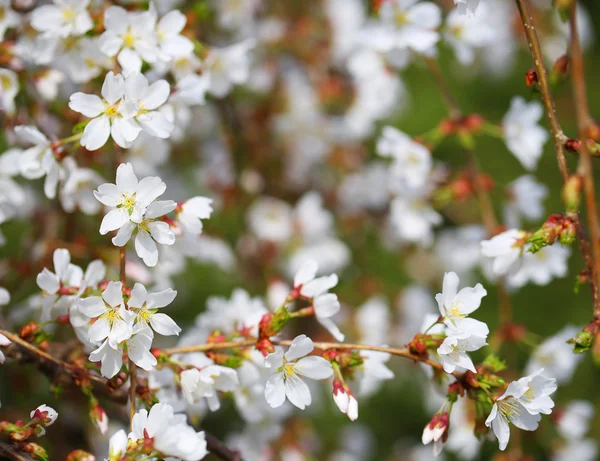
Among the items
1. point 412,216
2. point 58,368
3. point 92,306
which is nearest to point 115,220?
point 92,306

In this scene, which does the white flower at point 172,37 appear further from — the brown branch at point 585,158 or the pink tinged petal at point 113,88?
the brown branch at point 585,158

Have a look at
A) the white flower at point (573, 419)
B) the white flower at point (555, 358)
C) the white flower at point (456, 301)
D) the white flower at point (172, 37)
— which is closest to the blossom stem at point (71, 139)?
the white flower at point (172, 37)

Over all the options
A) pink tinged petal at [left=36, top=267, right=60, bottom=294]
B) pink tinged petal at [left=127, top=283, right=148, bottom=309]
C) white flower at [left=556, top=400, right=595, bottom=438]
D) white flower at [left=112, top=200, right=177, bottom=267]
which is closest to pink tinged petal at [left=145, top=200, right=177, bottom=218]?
white flower at [left=112, top=200, right=177, bottom=267]

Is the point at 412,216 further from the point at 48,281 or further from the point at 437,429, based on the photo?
the point at 48,281

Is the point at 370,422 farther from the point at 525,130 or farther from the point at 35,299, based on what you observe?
the point at 35,299

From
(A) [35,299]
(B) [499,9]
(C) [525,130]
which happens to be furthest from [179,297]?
(B) [499,9]

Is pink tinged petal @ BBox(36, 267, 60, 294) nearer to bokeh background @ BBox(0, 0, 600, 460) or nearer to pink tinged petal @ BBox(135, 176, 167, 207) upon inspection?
pink tinged petal @ BBox(135, 176, 167, 207)
